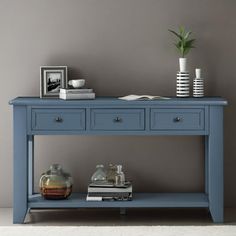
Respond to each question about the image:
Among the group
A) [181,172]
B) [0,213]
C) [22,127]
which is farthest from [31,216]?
[181,172]

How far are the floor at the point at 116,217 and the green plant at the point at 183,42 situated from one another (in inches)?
44.6

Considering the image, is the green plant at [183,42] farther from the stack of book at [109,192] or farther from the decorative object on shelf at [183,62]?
the stack of book at [109,192]

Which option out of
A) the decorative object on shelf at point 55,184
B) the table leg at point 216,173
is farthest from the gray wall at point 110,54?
the table leg at point 216,173

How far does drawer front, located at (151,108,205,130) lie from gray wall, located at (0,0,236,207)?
1.65ft

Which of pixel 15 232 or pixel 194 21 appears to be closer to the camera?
pixel 15 232

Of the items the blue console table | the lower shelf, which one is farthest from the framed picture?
the lower shelf

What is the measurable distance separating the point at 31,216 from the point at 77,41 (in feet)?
4.23

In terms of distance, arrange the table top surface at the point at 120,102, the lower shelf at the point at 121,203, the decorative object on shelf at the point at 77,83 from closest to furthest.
→ the table top surface at the point at 120,102 < the lower shelf at the point at 121,203 < the decorative object on shelf at the point at 77,83

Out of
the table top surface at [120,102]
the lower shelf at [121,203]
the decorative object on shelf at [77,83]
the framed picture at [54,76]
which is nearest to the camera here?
the table top surface at [120,102]

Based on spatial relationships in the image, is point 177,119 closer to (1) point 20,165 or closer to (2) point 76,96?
(2) point 76,96

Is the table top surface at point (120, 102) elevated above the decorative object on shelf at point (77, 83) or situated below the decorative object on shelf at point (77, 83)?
below

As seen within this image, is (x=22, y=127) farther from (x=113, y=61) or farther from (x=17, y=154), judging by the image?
(x=113, y=61)

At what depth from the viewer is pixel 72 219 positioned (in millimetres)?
5668

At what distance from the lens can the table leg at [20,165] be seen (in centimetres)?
545
